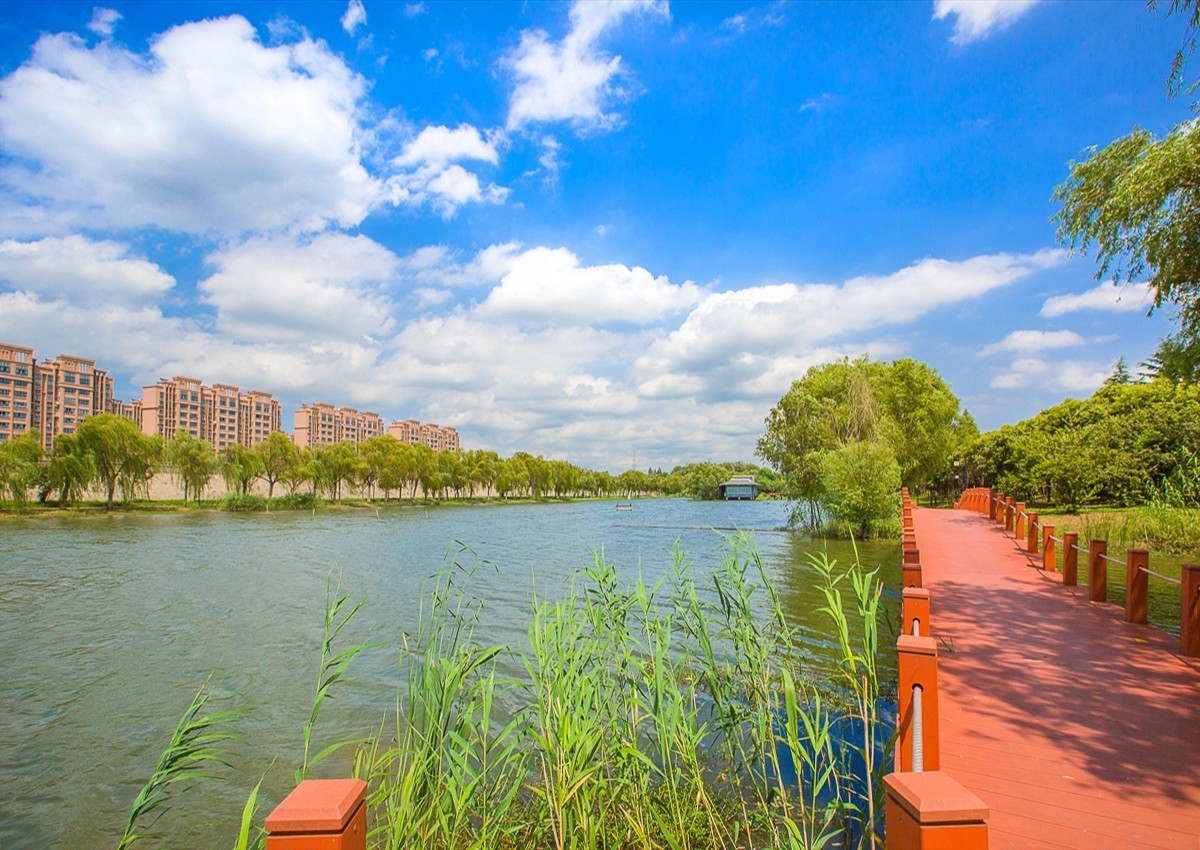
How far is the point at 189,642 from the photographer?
34.7 feet

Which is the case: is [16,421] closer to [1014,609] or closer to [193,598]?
[193,598]

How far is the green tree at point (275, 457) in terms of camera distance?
53.8 metres

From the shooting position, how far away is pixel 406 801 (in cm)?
322

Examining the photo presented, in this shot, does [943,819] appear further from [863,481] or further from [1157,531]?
[863,481]

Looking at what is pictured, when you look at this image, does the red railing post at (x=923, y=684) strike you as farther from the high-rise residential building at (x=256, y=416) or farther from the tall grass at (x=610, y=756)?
the high-rise residential building at (x=256, y=416)

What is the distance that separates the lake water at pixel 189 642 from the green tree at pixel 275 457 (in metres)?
29.1

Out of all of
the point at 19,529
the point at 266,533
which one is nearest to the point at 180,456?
the point at 19,529

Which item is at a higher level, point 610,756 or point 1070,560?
point 1070,560

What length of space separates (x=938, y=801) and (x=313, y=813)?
1.56m

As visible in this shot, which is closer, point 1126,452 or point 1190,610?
point 1190,610

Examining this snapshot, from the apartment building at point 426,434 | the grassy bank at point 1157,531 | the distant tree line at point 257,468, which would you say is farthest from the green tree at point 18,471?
the apartment building at point 426,434

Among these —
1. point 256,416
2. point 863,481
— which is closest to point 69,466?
point 863,481

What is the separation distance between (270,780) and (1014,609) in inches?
345

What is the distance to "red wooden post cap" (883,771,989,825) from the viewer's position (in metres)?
1.53
